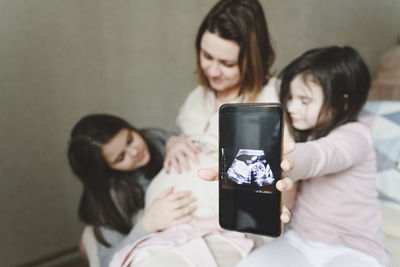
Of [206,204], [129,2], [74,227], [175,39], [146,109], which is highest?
[129,2]

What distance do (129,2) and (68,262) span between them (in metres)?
1.30

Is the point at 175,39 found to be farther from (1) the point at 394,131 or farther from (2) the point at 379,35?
(2) the point at 379,35

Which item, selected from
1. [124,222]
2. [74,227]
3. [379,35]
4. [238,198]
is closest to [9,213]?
[74,227]

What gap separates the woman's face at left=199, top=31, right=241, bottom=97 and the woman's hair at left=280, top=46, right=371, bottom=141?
19 centimetres

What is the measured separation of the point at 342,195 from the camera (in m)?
0.77

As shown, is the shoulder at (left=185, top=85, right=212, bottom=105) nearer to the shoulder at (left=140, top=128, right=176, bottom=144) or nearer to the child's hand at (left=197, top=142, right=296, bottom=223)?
the shoulder at (left=140, top=128, right=176, bottom=144)

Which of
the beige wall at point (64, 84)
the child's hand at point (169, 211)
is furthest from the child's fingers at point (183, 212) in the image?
the beige wall at point (64, 84)

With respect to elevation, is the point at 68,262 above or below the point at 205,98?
below

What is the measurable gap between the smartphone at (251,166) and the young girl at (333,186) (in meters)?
0.21

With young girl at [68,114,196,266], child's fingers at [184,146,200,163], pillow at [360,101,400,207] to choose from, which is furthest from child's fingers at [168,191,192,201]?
pillow at [360,101,400,207]

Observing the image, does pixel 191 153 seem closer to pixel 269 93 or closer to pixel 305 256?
pixel 269 93

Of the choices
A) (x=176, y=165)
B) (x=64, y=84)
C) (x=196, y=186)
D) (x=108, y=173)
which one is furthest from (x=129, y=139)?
(x=64, y=84)

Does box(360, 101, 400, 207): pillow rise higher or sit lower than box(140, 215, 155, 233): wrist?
higher

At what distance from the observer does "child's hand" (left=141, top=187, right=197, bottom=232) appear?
80 centimetres
